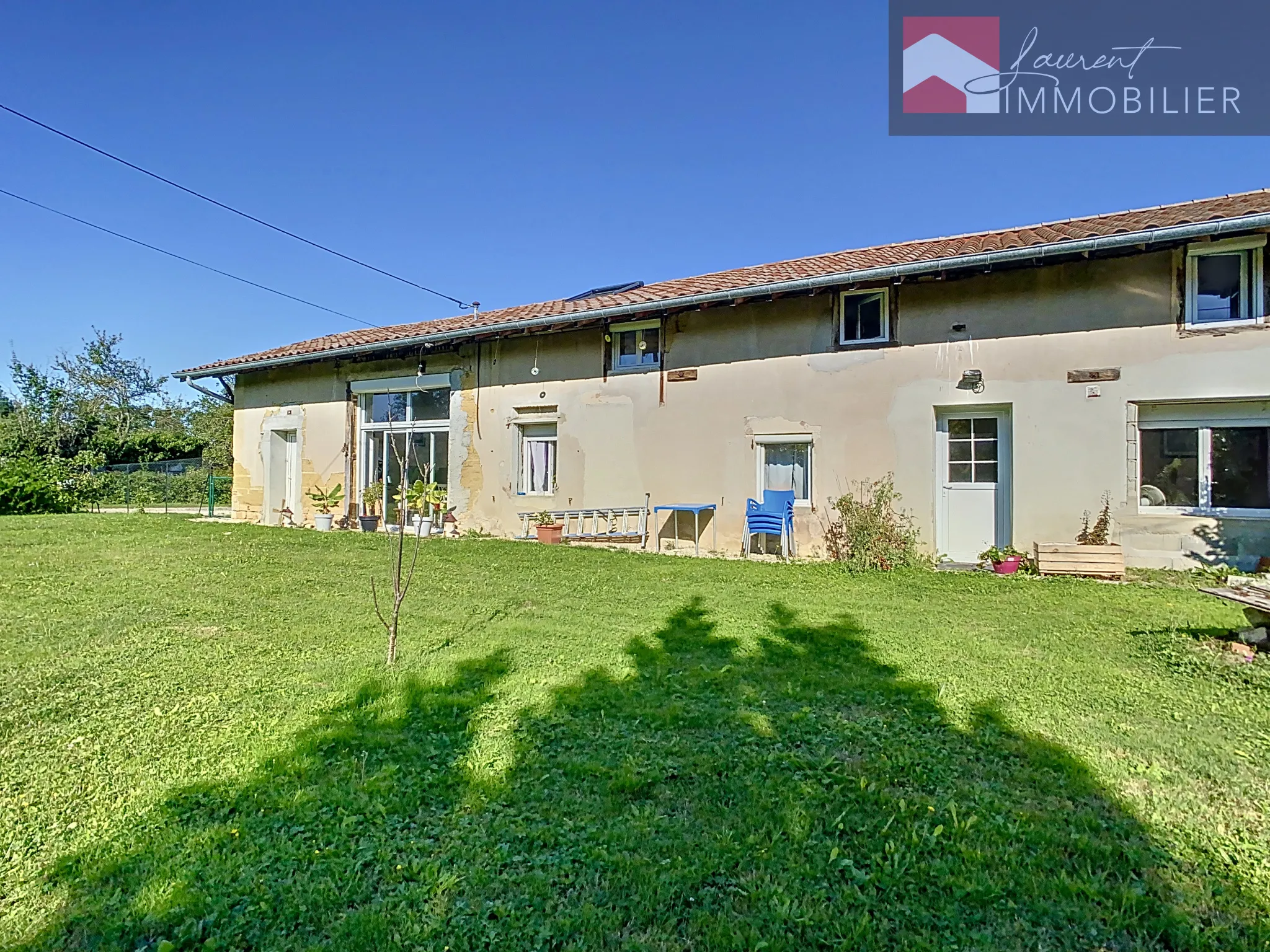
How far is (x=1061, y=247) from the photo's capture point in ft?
23.4

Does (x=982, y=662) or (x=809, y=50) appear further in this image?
(x=809, y=50)

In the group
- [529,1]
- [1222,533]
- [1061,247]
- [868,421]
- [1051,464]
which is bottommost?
[1222,533]

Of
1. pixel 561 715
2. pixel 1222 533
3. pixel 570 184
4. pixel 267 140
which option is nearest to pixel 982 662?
pixel 561 715

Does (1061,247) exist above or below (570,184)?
below

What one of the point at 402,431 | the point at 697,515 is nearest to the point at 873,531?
the point at 697,515

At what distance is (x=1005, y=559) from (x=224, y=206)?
1511 centimetres

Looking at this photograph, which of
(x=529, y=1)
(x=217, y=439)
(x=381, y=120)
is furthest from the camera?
→ (x=217, y=439)

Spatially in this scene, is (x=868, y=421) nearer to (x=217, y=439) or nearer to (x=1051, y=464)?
(x=1051, y=464)

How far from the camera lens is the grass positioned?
5.90 feet

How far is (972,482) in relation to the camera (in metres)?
8.48

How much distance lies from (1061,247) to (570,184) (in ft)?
32.4

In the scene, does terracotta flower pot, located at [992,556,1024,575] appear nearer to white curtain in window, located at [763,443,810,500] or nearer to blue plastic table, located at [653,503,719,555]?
white curtain in window, located at [763,443,810,500]

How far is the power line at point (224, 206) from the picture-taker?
31.9 ft

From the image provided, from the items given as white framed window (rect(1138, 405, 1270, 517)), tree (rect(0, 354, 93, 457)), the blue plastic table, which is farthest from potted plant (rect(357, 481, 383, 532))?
tree (rect(0, 354, 93, 457))
